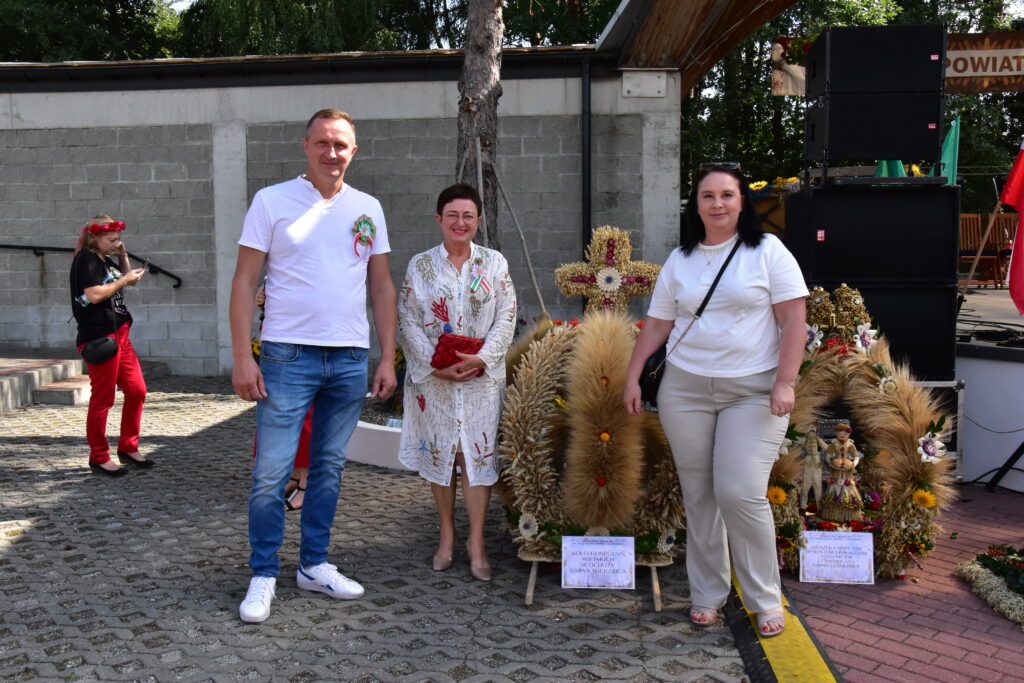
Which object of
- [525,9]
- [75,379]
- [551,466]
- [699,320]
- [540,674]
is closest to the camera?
[540,674]

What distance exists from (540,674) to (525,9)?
16.0 m

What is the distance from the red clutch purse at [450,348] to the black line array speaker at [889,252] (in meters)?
2.46

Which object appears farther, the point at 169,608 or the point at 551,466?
the point at 551,466

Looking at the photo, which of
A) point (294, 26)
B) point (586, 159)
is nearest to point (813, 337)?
point (586, 159)

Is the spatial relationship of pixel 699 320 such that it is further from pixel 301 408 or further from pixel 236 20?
pixel 236 20

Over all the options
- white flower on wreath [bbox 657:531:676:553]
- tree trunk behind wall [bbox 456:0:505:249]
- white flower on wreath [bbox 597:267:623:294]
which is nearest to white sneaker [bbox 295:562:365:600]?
white flower on wreath [bbox 657:531:676:553]

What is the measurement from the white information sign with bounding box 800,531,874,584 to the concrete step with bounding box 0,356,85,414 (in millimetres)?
7067

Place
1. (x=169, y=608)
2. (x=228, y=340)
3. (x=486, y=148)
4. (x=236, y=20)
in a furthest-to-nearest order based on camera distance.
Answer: (x=236, y=20), (x=228, y=340), (x=486, y=148), (x=169, y=608)

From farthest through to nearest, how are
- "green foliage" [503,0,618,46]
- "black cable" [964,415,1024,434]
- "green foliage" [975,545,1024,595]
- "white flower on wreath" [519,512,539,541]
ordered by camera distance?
"green foliage" [503,0,618,46], "black cable" [964,415,1024,434], "white flower on wreath" [519,512,539,541], "green foliage" [975,545,1024,595]

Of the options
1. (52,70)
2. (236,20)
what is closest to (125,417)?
(52,70)

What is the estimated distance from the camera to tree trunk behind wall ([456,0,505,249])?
22.6ft

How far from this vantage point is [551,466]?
4.02 metres

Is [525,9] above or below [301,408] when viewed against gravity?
above

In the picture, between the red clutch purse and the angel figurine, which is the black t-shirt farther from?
the angel figurine
